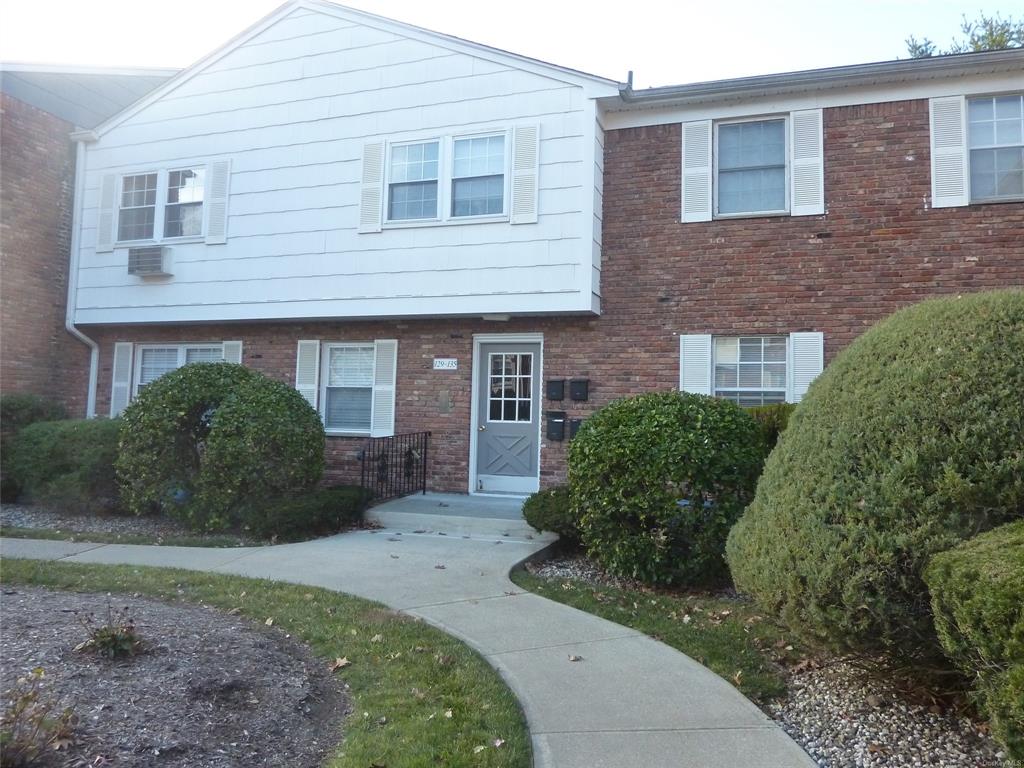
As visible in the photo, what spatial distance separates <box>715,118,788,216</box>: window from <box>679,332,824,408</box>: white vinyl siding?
5.53 ft

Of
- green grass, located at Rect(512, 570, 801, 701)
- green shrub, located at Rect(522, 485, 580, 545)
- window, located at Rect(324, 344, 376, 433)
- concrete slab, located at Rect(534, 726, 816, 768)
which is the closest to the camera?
concrete slab, located at Rect(534, 726, 816, 768)

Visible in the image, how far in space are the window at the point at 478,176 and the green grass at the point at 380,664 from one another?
5.91 metres

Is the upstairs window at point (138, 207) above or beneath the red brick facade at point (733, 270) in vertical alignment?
above

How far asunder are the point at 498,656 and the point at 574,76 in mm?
7783

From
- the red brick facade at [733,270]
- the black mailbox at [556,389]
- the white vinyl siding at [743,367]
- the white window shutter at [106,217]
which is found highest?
the white window shutter at [106,217]

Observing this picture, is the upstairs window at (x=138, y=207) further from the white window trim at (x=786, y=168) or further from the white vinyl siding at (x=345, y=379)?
the white window trim at (x=786, y=168)

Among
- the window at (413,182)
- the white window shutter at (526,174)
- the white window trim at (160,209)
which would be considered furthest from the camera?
the white window trim at (160,209)

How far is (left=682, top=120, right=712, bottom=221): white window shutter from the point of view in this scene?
382 inches

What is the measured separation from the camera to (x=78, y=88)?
14.3 metres

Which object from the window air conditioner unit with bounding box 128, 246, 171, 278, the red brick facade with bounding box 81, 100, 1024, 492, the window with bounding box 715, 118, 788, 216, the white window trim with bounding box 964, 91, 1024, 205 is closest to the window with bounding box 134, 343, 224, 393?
the window air conditioner unit with bounding box 128, 246, 171, 278

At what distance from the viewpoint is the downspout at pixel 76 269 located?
41.4ft

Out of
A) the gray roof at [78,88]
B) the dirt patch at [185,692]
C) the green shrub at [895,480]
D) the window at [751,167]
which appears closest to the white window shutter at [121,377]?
the gray roof at [78,88]

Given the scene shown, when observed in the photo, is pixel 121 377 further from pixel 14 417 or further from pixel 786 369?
pixel 786 369

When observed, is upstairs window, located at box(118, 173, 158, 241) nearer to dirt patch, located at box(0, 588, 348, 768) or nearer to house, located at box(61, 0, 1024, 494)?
house, located at box(61, 0, 1024, 494)
